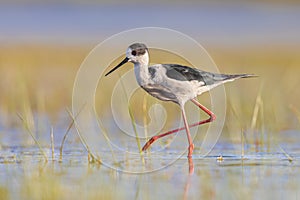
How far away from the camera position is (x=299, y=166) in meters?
6.46

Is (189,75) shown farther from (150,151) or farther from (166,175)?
(166,175)

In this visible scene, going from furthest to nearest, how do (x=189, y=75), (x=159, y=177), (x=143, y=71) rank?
(x=189, y=75), (x=143, y=71), (x=159, y=177)

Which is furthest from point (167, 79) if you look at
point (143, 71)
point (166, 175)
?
point (166, 175)

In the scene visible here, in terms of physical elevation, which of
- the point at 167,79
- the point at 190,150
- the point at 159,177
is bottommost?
the point at 159,177

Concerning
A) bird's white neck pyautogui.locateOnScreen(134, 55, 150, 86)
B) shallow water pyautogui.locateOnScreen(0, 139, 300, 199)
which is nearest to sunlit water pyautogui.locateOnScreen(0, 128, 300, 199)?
shallow water pyautogui.locateOnScreen(0, 139, 300, 199)

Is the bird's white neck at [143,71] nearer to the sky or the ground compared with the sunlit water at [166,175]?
nearer to the sky

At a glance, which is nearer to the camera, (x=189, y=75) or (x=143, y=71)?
(x=143, y=71)

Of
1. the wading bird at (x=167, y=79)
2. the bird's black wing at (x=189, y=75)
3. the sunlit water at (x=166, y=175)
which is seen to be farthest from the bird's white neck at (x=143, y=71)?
the sunlit water at (x=166, y=175)

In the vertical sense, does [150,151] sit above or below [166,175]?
above

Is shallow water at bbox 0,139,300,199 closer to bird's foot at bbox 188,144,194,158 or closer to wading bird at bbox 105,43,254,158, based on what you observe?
bird's foot at bbox 188,144,194,158

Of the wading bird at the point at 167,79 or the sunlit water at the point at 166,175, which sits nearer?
the sunlit water at the point at 166,175

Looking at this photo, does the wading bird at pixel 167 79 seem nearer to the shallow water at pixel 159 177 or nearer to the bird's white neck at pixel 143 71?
the bird's white neck at pixel 143 71

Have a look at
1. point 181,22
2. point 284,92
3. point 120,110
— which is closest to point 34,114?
point 120,110

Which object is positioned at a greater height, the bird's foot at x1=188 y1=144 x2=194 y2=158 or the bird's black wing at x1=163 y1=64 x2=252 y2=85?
the bird's black wing at x1=163 y1=64 x2=252 y2=85
